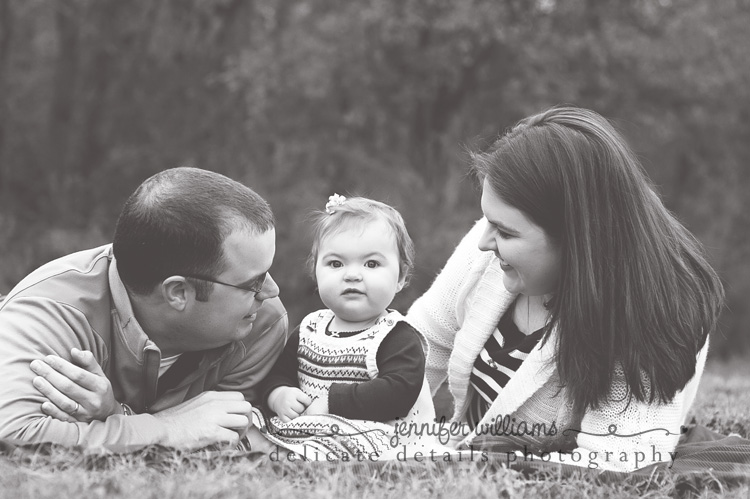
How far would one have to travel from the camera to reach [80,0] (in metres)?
13.5

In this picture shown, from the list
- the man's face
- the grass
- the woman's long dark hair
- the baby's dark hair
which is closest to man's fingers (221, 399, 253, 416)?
the man's face

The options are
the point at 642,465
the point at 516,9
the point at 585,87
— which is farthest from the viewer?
the point at 585,87

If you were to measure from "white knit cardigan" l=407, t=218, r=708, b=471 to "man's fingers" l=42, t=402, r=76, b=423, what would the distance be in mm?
1498

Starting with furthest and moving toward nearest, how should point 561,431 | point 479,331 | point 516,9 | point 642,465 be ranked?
point 516,9, point 479,331, point 561,431, point 642,465

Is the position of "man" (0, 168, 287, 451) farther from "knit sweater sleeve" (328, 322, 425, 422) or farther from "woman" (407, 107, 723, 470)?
"woman" (407, 107, 723, 470)

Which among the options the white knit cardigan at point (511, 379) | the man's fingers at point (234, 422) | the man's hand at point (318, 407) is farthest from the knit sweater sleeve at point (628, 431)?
the man's fingers at point (234, 422)

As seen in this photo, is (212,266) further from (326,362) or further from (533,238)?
(533,238)

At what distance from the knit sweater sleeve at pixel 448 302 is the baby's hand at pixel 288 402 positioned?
0.72 meters

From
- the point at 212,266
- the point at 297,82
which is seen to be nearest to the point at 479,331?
the point at 212,266

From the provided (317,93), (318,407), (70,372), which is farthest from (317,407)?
(317,93)

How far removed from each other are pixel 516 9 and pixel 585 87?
1872 millimetres

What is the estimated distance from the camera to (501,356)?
380 centimetres

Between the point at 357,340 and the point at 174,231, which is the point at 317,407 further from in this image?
the point at 174,231

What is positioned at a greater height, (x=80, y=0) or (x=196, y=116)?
(x=80, y=0)
